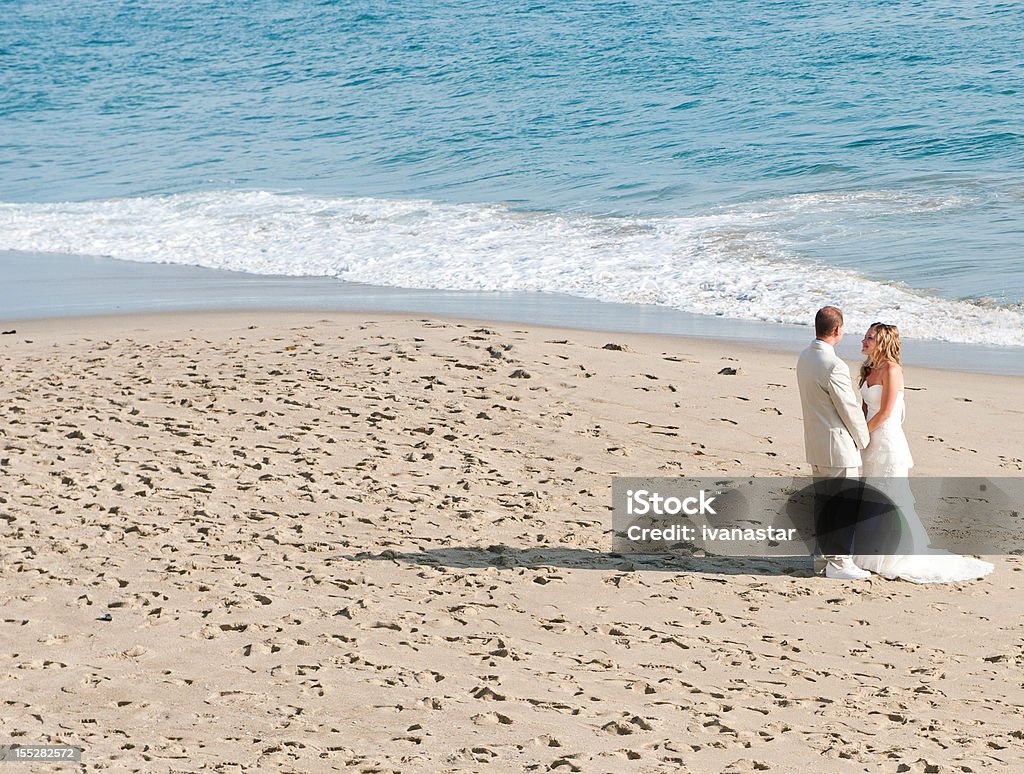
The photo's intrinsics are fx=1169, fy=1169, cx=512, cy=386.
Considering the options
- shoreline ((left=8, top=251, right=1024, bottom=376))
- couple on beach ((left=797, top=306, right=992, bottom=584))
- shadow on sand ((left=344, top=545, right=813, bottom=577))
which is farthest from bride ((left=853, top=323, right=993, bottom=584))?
shoreline ((left=8, top=251, right=1024, bottom=376))

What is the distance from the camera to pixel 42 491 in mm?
7297

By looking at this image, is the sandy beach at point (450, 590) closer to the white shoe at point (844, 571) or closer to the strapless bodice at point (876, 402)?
the white shoe at point (844, 571)

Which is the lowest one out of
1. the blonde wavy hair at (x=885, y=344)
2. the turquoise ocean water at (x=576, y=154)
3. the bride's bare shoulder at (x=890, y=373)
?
the bride's bare shoulder at (x=890, y=373)

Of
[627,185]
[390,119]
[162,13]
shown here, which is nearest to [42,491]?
[627,185]

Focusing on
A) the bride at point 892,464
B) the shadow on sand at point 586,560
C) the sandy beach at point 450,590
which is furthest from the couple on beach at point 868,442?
the shadow on sand at point 586,560

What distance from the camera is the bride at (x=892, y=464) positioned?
6.34 meters

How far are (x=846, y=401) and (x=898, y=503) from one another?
729 millimetres

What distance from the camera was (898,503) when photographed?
21.2 feet

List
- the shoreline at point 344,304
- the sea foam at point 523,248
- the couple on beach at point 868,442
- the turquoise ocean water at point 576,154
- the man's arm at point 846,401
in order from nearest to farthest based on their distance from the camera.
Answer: the man's arm at point 846,401
the couple on beach at point 868,442
the shoreline at point 344,304
the sea foam at point 523,248
the turquoise ocean water at point 576,154

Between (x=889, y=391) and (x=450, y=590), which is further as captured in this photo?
(x=889, y=391)

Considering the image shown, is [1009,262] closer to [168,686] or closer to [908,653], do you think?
[908,653]

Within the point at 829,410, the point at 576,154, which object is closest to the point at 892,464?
the point at 829,410

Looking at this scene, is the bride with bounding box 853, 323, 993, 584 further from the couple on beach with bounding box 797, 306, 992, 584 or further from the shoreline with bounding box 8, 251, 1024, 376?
the shoreline with bounding box 8, 251, 1024, 376

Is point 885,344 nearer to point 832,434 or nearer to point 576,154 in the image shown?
point 832,434
